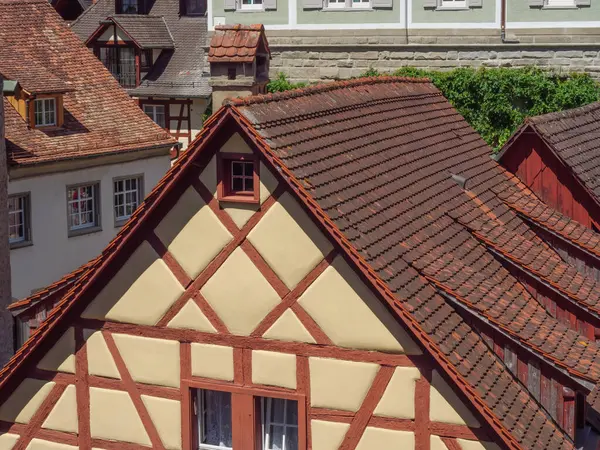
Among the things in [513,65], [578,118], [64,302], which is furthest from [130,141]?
[64,302]

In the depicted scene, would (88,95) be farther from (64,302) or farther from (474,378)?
(474,378)

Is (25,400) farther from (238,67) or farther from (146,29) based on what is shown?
(146,29)

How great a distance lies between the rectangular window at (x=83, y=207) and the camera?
26.8 meters

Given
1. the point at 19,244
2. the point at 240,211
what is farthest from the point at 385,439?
the point at 19,244

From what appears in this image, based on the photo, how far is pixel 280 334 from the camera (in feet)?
36.1

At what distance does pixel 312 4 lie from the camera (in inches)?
1251

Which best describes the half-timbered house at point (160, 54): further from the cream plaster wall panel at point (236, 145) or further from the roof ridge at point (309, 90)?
the cream plaster wall panel at point (236, 145)

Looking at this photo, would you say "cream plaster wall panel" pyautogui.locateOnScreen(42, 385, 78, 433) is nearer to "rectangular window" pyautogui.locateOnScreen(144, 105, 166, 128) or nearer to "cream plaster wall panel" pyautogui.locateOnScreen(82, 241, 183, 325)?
"cream plaster wall panel" pyautogui.locateOnScreen(82, 241, 183, 325)

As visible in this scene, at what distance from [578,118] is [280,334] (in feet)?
28.4

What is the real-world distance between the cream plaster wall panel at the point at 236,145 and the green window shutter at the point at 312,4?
21208 mm

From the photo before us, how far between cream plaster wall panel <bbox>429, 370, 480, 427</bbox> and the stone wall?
2007cm

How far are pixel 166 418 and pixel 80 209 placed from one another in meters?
16.1

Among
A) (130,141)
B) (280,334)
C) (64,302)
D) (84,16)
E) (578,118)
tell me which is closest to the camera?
(280,334)

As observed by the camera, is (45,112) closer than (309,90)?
No
